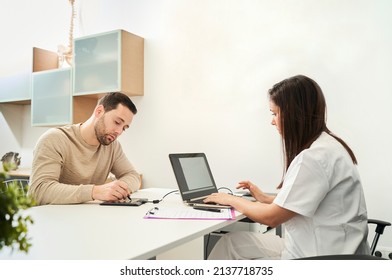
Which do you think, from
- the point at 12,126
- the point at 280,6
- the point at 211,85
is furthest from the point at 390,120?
the point at 12,126

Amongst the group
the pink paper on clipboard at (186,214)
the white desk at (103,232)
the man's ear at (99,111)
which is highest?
the man's ear at (99,111)

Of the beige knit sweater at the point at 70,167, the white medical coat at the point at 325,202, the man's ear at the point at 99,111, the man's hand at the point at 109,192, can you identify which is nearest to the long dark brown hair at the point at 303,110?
the white medical coat at the point at 325,202

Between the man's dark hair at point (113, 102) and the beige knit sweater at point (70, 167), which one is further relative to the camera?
the man's dark hair at point (113, 102)

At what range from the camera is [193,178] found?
1.70 meters

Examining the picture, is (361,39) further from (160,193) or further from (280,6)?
(160,193)

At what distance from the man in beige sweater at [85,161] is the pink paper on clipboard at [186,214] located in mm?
269

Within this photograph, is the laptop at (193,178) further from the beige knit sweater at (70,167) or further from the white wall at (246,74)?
the white wall at (246,74)

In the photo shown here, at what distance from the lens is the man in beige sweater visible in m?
1.52

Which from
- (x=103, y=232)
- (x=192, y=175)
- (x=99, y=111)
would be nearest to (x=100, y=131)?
(x=99, y=111)

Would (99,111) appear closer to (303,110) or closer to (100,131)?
(100,131)

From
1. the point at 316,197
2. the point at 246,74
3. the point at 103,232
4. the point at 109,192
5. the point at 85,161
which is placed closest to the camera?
the point at 103,232

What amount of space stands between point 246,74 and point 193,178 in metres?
1.31

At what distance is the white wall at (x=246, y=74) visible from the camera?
89.1 inches

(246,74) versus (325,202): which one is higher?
(246,74)
